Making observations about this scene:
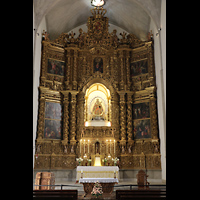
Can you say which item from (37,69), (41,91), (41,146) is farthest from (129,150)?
(37,69)

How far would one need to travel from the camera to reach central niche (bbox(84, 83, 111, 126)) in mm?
16359

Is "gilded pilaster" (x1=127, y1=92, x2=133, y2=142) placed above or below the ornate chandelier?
below

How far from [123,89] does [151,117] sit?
8.90ft

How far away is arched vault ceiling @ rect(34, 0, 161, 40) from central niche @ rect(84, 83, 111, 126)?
491 centimetres

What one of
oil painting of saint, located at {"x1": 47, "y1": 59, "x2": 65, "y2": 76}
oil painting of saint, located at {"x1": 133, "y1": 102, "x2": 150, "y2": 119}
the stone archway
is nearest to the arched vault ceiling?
oil painting of saint, located at {"x1": 47, "y1": 59, "x2": 65, "y2": 76}

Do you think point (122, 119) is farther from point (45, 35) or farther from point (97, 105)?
point (45, 35)

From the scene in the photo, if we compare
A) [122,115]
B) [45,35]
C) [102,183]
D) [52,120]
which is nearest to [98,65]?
[122,115]

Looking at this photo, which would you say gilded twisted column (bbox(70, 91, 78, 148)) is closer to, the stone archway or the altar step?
the stone archway

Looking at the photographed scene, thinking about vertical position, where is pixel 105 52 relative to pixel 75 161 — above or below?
above

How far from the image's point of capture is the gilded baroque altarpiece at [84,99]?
15.3 meters

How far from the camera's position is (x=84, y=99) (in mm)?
16578

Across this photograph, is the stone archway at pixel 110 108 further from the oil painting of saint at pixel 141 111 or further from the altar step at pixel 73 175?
the altar step at pixel 73 175
